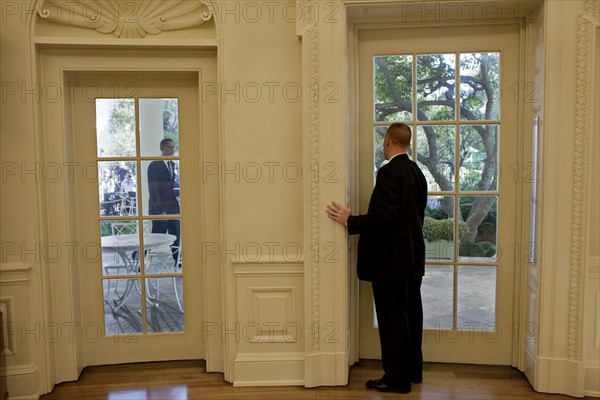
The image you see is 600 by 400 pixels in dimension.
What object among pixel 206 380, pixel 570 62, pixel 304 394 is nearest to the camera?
pixel 570 62

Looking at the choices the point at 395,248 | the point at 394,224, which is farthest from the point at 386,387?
the point at 394,224

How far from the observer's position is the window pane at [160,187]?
3.38m

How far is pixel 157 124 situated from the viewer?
3361mm

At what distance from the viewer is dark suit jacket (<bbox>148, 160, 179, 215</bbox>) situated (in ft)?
11.1

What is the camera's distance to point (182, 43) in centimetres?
308

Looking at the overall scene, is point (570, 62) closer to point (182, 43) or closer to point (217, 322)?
point (182, 43)

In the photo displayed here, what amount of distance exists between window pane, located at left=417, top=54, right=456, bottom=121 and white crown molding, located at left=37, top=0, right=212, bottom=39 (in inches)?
52.6

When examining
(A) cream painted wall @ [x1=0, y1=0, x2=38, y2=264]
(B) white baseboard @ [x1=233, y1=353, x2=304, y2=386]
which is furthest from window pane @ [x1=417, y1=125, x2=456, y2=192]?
(A) cream painted wall @ [x1=0, y1=0, x2=38, y2=264]

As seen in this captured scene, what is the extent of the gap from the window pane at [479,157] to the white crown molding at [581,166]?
0.51 metres

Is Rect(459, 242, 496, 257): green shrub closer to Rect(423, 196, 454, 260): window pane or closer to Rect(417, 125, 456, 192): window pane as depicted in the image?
Rect(423, 196, 454, 260): window pane

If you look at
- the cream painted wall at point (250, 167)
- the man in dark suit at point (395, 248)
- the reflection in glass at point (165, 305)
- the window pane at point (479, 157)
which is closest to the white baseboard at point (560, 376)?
the cream painted wall at point (250, 167)

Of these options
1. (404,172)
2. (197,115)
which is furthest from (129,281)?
(404,172)

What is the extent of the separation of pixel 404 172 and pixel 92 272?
206 centimetres

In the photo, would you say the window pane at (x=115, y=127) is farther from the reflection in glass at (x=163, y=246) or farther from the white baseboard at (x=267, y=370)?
the white baseboard at (x=267, y=370)
